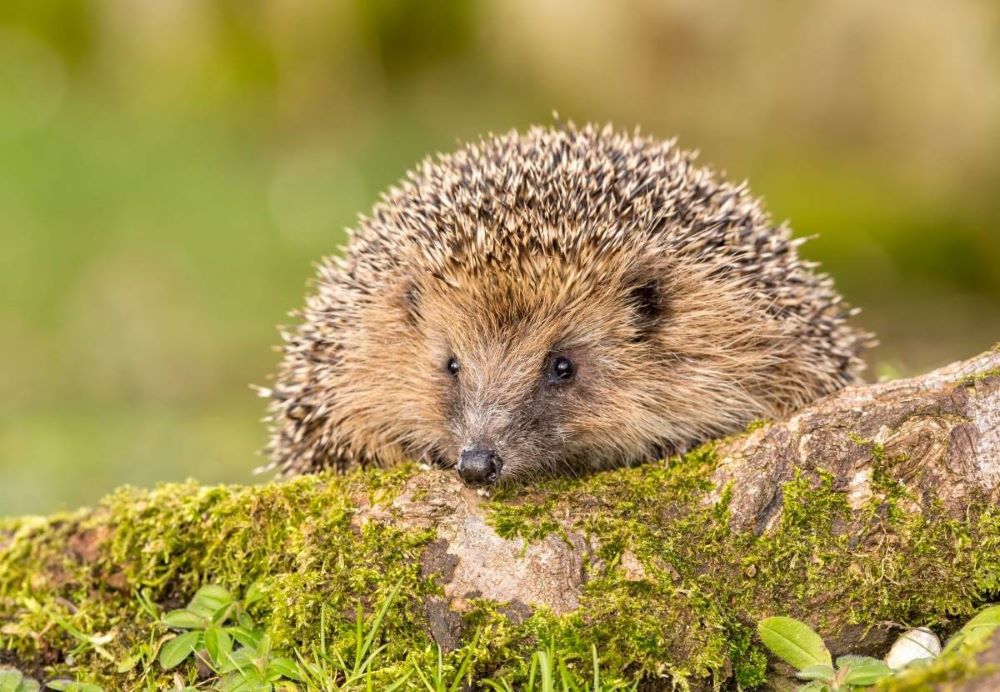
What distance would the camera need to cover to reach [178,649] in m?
2.54

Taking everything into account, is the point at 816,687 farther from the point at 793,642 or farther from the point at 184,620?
the point at 184,620

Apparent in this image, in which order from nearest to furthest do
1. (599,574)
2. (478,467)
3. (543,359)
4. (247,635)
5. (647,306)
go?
(599,574)
(247,635)
(478,467)
(543,359)
(647,306)

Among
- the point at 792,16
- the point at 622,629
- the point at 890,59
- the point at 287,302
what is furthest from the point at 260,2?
the point at 622,629

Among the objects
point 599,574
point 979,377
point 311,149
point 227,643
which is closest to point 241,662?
point 227,643

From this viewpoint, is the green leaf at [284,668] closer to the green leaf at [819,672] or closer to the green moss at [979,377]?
the green leaf at [819,672]

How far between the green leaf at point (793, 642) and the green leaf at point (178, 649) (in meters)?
1.26

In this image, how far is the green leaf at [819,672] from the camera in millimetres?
2219

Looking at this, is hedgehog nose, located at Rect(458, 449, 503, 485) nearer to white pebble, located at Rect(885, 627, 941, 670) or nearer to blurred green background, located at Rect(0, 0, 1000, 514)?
white pebble, located at Rect(885, 627, 941, 670)

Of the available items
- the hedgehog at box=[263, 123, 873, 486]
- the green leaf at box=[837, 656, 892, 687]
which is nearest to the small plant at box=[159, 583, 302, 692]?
the hedgehog at box=[263, 123, 873, 486]

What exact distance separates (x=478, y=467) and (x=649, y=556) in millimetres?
481

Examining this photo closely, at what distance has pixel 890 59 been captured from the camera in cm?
792

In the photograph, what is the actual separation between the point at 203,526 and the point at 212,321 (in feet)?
22.4

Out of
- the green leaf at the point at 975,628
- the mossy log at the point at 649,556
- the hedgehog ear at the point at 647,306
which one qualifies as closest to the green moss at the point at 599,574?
the mossy log at the point at 649,556

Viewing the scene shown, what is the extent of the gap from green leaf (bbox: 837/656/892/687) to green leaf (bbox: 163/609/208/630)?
143 centimetres
